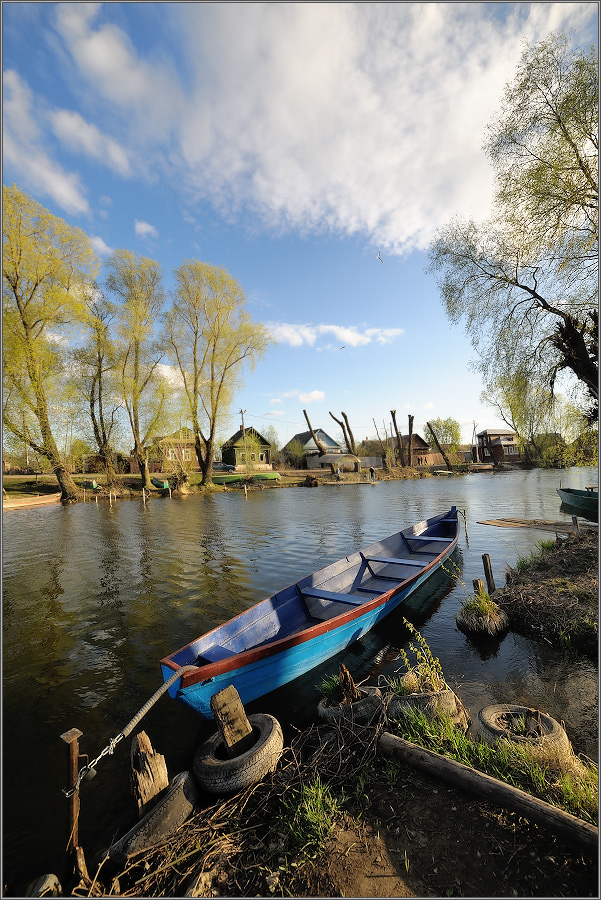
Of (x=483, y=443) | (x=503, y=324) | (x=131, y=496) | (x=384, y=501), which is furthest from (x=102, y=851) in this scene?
(x=483, y=443)

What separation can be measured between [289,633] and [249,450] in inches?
1608

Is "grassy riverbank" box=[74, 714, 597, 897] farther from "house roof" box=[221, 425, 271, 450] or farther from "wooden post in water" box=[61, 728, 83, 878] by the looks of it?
"house roof" box=[221, 425, 271, 450]

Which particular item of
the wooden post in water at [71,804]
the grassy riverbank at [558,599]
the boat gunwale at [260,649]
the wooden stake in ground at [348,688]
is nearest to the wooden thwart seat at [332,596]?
the boat gunwale at [260,649]

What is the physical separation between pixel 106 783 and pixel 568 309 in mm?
11602

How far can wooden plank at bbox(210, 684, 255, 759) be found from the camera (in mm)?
3791

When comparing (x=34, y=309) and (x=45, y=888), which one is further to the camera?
(x=34, y=309)

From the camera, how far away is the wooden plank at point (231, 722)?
12.4ft

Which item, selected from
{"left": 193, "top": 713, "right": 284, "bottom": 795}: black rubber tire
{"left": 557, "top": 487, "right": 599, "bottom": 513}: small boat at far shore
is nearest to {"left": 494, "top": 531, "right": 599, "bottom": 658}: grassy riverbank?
{"left": 193, "top": 713, "right": 284, "bottom": 795}: black rubber tire

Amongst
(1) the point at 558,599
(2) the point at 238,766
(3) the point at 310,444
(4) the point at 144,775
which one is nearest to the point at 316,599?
(2) the point at 238,766

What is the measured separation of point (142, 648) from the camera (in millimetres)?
7094

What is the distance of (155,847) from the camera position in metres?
3.07

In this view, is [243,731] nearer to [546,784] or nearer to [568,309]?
[546,784]

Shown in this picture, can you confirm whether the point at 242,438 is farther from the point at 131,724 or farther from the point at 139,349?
the point at 131,724

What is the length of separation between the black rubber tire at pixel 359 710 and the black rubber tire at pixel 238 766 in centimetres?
75
